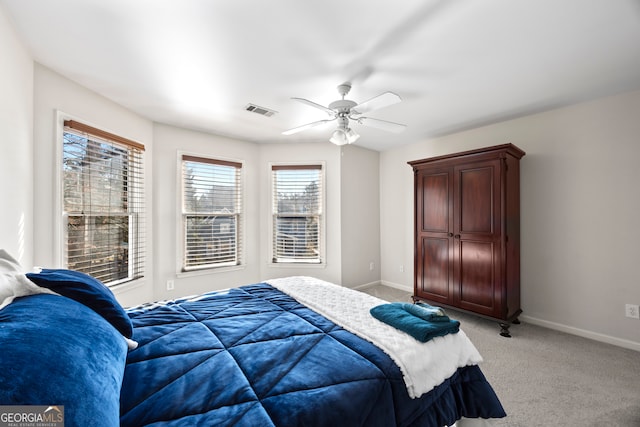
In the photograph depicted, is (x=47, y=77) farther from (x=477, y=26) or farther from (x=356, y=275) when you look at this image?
(x=356, y=275)

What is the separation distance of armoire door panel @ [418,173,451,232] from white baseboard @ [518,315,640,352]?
1427mm

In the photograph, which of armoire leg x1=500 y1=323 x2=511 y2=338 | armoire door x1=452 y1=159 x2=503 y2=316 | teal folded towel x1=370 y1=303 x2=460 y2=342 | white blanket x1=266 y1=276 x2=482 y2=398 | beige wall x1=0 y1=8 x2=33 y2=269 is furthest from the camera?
armoire door x1=452 y1=159 x2=503 y2=316

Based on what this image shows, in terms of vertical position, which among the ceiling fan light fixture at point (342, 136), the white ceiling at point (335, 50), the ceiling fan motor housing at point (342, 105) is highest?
the white ceiling at point (335, 50)

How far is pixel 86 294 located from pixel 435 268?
3.52 m

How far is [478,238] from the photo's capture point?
3.15 m

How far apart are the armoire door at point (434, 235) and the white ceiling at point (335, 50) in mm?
982

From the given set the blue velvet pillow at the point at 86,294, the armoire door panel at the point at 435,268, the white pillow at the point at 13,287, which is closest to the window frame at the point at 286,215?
the armoire door panel at the point at 435,268

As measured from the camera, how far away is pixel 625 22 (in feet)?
5.68

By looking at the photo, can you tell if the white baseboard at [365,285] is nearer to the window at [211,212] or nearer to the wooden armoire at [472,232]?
the wooden armoire at [472,232]

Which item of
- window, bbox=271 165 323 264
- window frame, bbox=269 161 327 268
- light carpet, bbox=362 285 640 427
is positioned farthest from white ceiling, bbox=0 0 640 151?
light carpet, bbox=362 285 640 427

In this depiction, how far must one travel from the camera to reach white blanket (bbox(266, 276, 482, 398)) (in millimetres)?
1291

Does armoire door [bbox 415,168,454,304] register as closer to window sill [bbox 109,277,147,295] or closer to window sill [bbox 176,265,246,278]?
window sill [bbox 176,265,246,278]

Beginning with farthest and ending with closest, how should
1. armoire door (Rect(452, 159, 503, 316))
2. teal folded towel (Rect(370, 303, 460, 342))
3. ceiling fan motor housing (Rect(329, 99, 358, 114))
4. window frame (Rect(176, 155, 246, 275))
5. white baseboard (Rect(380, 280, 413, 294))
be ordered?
white baseboard (Rect(380, 280, 413, 294)) → window frame (Rect(176, 155, 246, 275)) → armoire door (Rect(452, 159, 503, 316)) → ceiling fan motor housing (Rect(329, 99, 358, 114)) → teal folded towel (Rect(370, 303, 460, 342))

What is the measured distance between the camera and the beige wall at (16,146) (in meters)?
1.72
